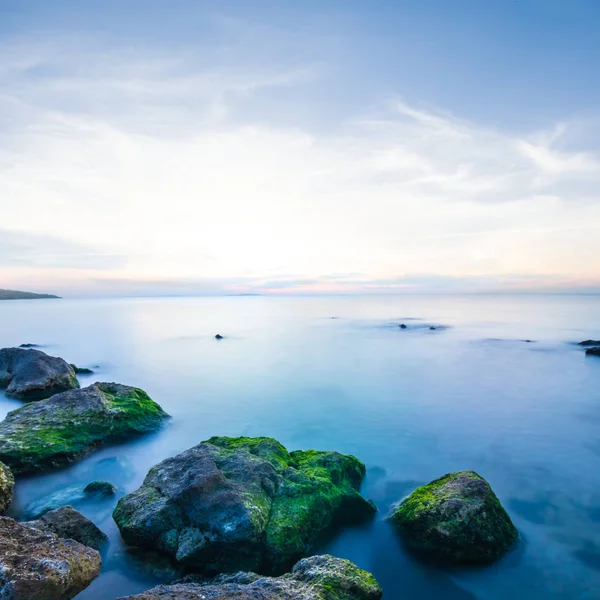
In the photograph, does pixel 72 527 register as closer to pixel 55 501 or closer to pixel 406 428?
pixel 55 501

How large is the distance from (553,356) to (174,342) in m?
31.2

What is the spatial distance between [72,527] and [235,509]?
2.58 m

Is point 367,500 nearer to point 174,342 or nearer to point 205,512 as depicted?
point 205,512

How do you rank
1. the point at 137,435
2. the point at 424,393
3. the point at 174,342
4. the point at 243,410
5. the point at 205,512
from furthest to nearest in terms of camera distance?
the point at 174,342 < the point at 424,393 < the point at 243,410 < the point at 137,435 < the point at 205,512

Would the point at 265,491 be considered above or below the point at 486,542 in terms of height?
above

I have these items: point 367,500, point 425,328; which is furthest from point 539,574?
point 425,328

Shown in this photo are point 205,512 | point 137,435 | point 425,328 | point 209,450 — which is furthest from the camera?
point 425,328

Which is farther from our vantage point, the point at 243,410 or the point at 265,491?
the point at 243,410

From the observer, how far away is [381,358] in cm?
2933

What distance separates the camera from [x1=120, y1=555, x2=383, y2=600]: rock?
4.30 meters

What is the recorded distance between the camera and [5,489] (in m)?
7.61

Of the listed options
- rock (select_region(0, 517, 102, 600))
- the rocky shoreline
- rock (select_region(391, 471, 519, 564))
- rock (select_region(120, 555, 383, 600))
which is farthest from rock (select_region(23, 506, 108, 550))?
rock (select_region(391, 471, 519, 564))

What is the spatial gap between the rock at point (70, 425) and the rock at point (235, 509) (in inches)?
148

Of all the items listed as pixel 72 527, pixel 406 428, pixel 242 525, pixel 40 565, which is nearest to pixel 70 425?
pixel 72 527
